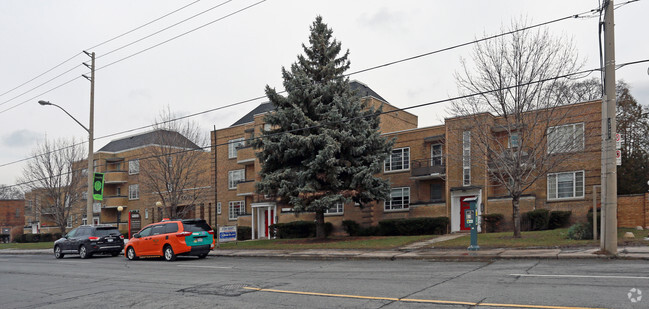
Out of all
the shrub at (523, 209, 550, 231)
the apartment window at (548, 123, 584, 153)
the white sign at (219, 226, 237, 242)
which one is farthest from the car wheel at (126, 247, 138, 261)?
the shrub at (523, 209, 550, 231)

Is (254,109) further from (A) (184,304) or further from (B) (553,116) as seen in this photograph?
(A) (184,304)

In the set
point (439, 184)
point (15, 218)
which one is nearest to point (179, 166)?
point (439, 184)

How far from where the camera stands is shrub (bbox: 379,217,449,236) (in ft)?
95.7

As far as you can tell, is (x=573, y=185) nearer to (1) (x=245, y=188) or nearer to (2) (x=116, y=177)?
(1) (x=245, y=188)

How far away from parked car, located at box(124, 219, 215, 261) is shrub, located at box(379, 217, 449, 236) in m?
12.0

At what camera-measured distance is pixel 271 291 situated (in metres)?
10.9

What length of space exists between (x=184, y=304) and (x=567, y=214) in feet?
74.2

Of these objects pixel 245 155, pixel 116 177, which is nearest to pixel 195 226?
pixel 245 155

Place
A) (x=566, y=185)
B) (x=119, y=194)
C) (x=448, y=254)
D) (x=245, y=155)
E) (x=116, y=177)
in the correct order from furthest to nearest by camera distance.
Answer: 1. (x=119, y=194)
2. (x=116, y=177)
3. (x=245, y=155)
4. (x=566, y=185)
5. (x=448, y=254)

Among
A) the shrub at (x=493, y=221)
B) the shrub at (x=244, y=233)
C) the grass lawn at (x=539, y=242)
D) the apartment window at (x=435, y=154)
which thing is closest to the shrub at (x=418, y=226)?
the shrub at (x=493, y=221)

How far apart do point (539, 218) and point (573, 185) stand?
2.75m

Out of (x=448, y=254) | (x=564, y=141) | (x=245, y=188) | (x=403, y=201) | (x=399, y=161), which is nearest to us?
(x=448, y=254)

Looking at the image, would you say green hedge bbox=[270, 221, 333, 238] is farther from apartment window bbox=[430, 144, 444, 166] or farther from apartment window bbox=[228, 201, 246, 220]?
apartment window bbox=[228, 201, 246, 220]

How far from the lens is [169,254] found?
21.7 metres
